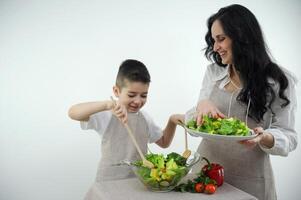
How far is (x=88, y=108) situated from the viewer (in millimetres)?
1270

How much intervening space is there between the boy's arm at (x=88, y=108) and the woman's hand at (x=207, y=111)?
12.1 inches

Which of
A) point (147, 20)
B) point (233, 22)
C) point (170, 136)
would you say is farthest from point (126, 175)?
point (147, 20)

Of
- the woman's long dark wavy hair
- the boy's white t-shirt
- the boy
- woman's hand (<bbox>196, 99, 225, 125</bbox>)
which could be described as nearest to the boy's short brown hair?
the boy

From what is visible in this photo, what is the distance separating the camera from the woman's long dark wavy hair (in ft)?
4.34

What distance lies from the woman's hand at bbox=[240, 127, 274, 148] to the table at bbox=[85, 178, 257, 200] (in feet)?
0.55

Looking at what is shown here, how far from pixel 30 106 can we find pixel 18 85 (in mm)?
121

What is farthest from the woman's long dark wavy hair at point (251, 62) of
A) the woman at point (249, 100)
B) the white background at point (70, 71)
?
the white background at point (70, 71)

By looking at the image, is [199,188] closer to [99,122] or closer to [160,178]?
[160,178]

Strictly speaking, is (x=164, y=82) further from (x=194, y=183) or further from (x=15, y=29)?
(x=194, y=183)

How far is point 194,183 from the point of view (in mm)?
1187

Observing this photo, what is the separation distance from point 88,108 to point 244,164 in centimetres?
61

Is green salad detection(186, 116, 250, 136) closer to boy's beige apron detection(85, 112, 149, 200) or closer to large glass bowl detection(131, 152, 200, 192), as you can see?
large glass bowl detection(131, 152, 200, 192)

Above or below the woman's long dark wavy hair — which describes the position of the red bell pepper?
below

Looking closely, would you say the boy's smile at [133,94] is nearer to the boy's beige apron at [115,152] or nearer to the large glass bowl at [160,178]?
the boy's beige apron at [115,152]
